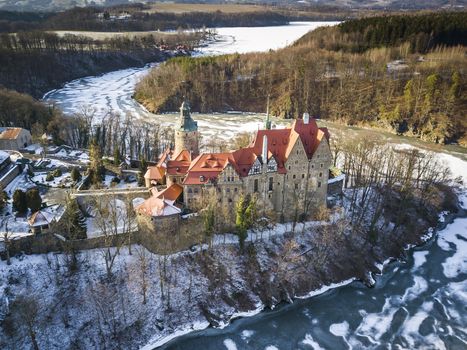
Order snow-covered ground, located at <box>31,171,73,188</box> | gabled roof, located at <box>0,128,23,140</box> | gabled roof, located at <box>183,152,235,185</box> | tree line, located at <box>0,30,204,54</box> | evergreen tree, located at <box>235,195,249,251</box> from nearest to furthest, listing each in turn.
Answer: evergreen tree, located at <box>235,195,249,251</box>
gabled roof, located at <box>183,152,235,185</box>
snow-covered ground, located at <box>31,171,73,188</box>
gabled roof, located at <box>0,128,23,140</box>
tree line, located at <box>0,30,204,54</box>

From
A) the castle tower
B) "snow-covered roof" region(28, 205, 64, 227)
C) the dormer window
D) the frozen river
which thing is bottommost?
the frozen river

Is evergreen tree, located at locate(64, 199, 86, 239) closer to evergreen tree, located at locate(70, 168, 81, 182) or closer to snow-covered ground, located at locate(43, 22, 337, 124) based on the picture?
evergreen tree, located at locate(70, 168, 81, 182)

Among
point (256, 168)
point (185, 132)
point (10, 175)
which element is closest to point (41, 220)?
point (10, 175)

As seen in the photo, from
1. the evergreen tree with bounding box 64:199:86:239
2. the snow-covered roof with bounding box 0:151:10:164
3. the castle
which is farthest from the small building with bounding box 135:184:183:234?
the snow-covered roof with bounding box 0:151:10:164

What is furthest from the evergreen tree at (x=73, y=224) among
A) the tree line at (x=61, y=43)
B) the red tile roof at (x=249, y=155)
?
the tree line at (x=61, y=43)

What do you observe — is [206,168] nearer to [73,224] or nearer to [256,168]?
[256,168]

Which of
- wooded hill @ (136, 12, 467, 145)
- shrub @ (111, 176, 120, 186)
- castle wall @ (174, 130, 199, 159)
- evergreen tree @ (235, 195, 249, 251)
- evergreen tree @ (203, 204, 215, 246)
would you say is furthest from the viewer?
wooded hill @ (136, 12, 467, 145)

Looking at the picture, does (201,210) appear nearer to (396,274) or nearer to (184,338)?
(184,338)
